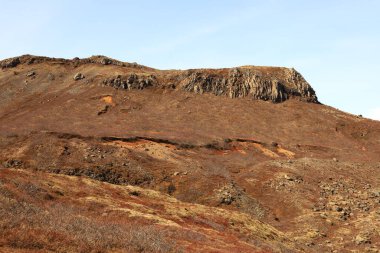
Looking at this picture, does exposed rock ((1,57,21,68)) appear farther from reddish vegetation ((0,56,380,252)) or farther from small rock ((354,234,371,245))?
small rock ((354,234,371,245))

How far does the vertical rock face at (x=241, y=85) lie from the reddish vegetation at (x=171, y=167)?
125 cm

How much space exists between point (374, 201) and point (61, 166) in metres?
39.5

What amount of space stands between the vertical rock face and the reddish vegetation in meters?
1.25

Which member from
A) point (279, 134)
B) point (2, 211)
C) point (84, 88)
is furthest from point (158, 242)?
point (84, 88)

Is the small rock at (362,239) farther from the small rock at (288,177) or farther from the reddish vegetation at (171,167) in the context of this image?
the small rock at (288,177)

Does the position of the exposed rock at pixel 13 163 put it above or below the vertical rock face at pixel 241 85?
below

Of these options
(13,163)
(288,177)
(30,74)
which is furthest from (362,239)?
(30,74)

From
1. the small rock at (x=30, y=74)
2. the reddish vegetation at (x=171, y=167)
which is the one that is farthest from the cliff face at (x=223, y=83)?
A: the small rock at (x=30, y=74)

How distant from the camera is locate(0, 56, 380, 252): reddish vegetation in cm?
2525

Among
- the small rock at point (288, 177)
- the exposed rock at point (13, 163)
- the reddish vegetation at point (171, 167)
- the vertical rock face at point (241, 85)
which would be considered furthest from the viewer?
the vertical rock face at point (241, 85)

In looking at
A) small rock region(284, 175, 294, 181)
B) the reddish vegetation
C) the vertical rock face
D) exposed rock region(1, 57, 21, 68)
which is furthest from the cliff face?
small rock region(284, 175, 294, 181)

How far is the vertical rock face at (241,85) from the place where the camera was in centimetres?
9406

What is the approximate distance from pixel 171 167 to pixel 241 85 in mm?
46248

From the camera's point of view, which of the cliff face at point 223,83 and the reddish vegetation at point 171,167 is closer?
the reddish vegetation at point 171,167
